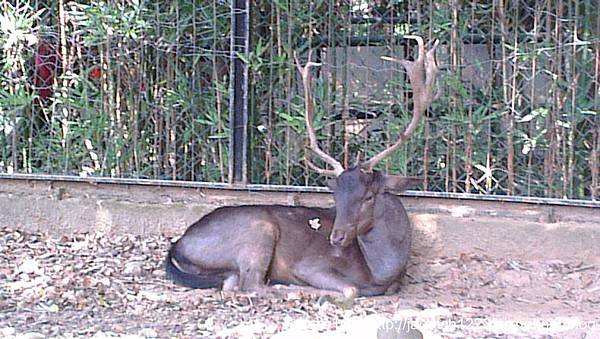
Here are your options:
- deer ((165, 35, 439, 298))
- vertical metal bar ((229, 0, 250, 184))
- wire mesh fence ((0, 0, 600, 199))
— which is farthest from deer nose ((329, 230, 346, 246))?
vertical metal bar ((229, 0, 250, 184))

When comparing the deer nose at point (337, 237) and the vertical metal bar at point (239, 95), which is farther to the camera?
the vertical metal bar at point (239, 95)

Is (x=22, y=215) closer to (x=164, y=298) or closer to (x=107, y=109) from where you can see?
(x=107, y=109)

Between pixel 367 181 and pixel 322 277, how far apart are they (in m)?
0.61

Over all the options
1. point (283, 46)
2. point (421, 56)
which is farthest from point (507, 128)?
point (283, 46)

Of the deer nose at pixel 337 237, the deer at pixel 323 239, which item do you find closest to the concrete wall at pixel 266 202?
the deer at pixel 323 239

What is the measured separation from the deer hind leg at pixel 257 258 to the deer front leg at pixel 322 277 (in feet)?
0.63

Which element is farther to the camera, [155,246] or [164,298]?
[155,246]

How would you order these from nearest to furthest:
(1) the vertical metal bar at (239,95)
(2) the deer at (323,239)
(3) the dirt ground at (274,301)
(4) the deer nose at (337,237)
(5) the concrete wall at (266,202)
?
(3) the dirt ground at (274,301) < (4) the deer nose at (337,237) < (2) the deer at (323,239) < (5) the concrete wall at (266,202) < (1) the vertical metal bar at (239,95)

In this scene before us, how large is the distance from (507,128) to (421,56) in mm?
925

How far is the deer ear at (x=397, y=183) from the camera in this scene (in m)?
5.91

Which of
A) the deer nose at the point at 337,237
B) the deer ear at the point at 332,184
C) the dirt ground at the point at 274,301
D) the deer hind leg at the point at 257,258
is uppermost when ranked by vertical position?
the deer ear at the point at 332,184

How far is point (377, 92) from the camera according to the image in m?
6.61

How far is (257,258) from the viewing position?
5.92 meters

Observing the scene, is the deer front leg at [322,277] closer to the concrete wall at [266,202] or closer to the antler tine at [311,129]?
the antler tine at [311,129]
